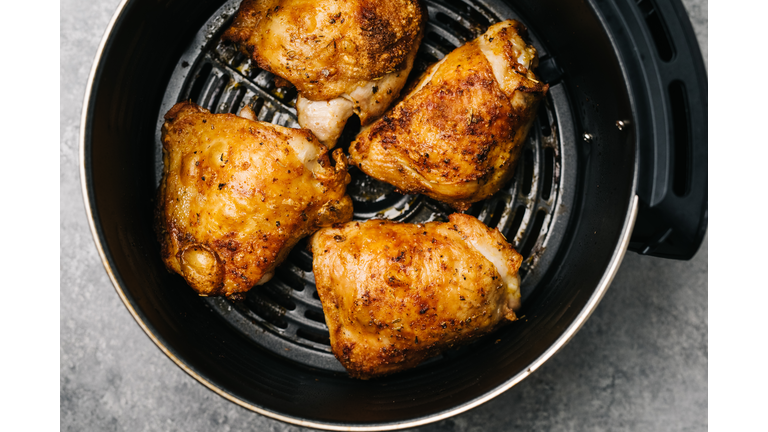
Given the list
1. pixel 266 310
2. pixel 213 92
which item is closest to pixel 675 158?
pixel 266 310

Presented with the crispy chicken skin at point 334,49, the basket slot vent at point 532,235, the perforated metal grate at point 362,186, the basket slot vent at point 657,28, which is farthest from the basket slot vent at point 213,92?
the basket slot vent at point 657,28

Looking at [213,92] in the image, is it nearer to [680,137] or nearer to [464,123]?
[464,123]

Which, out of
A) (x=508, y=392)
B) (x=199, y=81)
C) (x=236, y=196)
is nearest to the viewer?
(x=236, y=196)

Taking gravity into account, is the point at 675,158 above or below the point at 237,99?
above

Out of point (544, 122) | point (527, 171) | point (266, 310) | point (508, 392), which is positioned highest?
point (544, 122)

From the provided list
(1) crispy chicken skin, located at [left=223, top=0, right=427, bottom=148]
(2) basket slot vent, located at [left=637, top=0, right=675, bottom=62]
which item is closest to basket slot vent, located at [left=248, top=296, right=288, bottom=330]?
(1) crispy chicken skin, located at [left=223, top=0, right=427, bottom=148]

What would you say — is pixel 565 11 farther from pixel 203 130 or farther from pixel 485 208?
pixel 203 130

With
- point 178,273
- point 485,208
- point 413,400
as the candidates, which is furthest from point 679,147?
point 178,273
